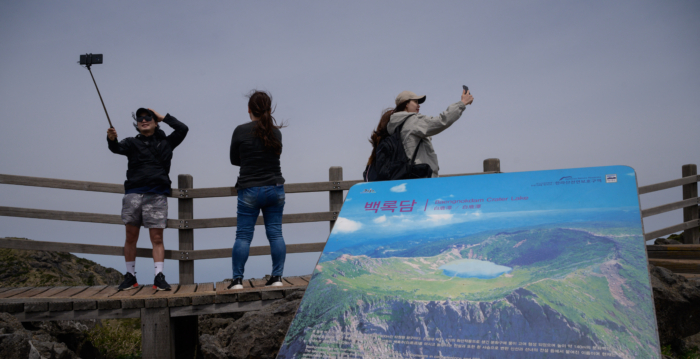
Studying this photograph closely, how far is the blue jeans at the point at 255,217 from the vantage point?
4.17 m

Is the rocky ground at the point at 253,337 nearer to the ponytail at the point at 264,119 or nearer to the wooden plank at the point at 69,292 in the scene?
the ponytail at the point at 264,119

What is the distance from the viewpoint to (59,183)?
213 inches

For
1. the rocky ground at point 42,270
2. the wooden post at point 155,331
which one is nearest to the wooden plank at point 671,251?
the wooden post at point 155,331

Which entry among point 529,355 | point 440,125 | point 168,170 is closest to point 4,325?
point 168,170

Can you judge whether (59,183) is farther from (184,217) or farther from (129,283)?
(129,283)

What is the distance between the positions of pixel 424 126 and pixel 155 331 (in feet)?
10.2

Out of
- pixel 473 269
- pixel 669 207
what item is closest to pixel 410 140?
pixel 473 269

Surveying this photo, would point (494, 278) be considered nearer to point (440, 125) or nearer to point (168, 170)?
point (440, 125)

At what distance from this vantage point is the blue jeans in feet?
13.7

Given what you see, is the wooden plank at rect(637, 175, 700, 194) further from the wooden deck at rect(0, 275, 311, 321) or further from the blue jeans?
the wooden deck at rect(0, 275, 311, 321)

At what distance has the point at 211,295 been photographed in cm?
429

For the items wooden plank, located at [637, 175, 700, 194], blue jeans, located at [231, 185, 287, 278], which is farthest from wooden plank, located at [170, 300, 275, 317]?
wooden plank, located at [637, 175, 700, 194]

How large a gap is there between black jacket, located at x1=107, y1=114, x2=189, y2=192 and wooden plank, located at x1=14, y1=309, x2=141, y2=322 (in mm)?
1206

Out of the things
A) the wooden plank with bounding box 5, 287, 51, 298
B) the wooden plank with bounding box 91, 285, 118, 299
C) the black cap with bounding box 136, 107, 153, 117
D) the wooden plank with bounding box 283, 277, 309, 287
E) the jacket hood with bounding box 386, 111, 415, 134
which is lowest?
the wooden plank with bounding box 283, 277, 309, 287
